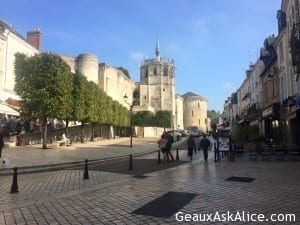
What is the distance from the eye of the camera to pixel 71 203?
7.09m

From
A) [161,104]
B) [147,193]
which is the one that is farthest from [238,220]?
[161,104]

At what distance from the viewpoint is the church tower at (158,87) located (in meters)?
104

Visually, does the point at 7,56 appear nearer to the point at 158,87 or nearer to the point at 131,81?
the point at 131,81

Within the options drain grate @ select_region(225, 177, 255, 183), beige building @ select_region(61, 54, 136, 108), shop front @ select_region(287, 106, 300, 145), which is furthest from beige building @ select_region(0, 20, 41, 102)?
drain grate @ select_region(225, 177, 255, 183)

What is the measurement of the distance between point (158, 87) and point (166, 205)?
99060 mm

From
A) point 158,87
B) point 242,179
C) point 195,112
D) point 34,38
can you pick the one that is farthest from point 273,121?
point 195,112

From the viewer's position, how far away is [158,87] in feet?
345

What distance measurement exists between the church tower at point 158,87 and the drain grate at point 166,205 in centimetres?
9486

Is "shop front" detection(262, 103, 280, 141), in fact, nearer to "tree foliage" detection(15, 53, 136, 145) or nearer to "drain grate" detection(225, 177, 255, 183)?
"drain grate" detection(225, 177, 255, 183)

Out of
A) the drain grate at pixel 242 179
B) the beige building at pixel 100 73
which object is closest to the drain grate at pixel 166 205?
the drain grate at pixel 242 179

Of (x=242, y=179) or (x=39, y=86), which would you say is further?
(x=39, y=86)

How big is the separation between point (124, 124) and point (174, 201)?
1740 inches

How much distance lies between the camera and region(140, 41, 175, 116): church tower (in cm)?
10419

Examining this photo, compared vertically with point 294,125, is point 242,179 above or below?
below
